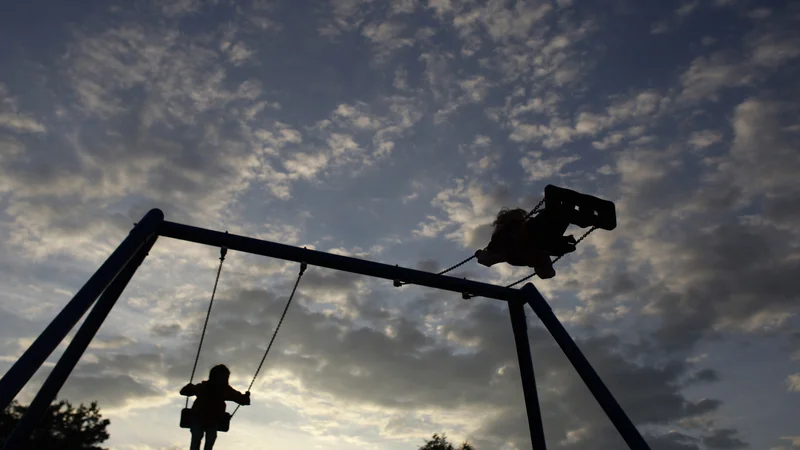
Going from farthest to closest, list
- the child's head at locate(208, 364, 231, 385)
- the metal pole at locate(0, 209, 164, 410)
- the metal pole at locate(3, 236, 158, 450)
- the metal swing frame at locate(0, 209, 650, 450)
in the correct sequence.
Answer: the child's head at locate(208, 364, 231, 385) → the metal pole at locate(3, 236, 158, 450) → the metal swing frame at locate(0, 209, 650, 450) → the metal pole at locate(0, 209, 164, 410)

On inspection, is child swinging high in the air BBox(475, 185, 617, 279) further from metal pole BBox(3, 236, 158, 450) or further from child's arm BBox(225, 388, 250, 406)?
metal pole BBox(3, 236, 158, 450)

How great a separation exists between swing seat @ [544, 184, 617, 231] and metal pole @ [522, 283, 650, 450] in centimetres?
178

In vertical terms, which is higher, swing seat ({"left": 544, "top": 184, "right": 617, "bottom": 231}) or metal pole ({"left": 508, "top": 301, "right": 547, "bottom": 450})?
swing seat ({"left": 544, "top": 184, "right": 617, "bottom": 231})

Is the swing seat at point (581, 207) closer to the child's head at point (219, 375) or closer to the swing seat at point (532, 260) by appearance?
the swing seat at point (532, 260)

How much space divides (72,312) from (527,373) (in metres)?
5.99

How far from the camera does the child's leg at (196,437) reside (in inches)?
296

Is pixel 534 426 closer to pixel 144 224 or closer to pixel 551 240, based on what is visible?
pixel 551 240

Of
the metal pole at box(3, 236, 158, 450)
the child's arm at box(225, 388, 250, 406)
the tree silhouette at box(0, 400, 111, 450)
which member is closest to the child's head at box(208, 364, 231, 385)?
the child's arm at box(225, 388, 250, 406)

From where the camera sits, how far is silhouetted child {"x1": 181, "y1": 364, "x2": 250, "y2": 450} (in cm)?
754

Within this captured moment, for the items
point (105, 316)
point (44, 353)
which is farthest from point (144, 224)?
point (44, 353)

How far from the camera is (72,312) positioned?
564 centimetres

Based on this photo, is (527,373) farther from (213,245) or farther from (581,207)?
(213,245)

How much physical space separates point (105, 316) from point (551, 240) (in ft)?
18.0

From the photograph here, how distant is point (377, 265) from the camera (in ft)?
25.4
